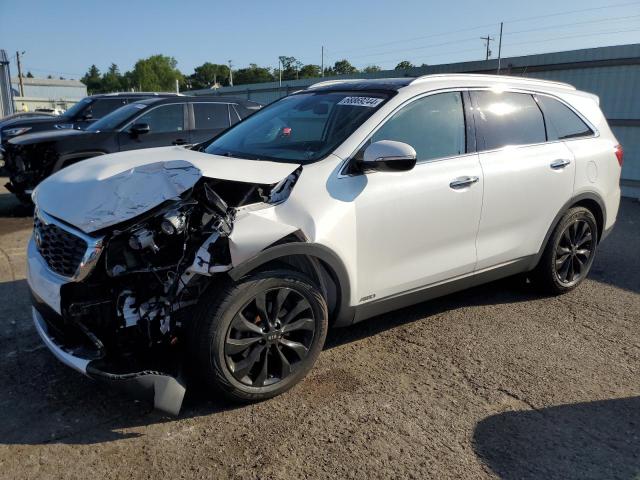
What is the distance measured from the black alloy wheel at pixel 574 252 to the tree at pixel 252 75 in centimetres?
9010

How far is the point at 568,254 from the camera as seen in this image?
470cm

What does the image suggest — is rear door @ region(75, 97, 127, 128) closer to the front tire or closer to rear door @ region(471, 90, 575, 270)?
rear door @ region(471, 90, 575, 270)

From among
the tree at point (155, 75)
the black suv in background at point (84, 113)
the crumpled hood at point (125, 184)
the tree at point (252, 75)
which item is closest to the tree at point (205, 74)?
the tree at point (155, 75)

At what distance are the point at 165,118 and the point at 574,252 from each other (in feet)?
20.8

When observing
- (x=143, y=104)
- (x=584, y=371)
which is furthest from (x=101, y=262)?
(x=143, y=104)

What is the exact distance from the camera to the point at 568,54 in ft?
36.9

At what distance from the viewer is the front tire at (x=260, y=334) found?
2.71 m

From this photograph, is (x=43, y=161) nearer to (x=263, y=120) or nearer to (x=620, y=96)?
(x=263, y=120)

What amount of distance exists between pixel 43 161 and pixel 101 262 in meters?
5.71

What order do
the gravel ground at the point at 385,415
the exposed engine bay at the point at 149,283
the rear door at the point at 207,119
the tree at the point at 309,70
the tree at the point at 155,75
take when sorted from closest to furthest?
the gravel ground at the point at 385,415
the exposed engine bay at the point at 149,283
the rear door at the point at 207,119
the tree at the point at 309,70
the tree at the point at 155,75

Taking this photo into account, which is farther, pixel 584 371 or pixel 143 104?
pixel 143 104

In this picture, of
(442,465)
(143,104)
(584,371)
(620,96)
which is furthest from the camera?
(620,96)

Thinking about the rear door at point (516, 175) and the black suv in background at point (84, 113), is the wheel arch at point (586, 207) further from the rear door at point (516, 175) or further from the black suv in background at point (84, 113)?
the black suv in background at point (84, 113)

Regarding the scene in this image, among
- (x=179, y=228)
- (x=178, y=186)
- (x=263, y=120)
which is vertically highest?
(x=263, y=120)
